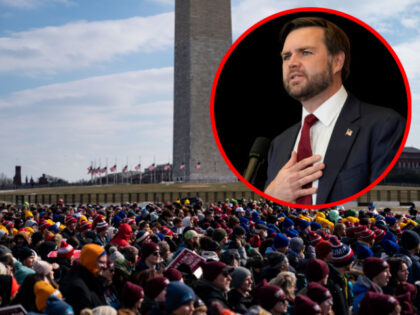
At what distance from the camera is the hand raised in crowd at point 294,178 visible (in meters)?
3.81

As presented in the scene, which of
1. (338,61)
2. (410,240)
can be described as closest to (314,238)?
(410,240)

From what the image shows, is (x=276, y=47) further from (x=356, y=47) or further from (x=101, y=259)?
(x=101, y=259)

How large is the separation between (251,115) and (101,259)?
8.94 feet

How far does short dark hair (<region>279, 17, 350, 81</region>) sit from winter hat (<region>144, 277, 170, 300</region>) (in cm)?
282

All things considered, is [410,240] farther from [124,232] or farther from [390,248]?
[124,232]

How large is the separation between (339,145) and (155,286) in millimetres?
2621

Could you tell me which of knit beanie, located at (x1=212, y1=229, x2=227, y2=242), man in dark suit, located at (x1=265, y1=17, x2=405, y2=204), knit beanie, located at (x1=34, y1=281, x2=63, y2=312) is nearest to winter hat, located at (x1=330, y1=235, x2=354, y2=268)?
knit beanie, located at (x1=212, y1=229, x2=227, y2=242)

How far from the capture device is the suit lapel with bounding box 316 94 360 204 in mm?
3753

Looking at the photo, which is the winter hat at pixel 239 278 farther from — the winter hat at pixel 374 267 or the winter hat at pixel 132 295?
the winter hat at pixel 374 267

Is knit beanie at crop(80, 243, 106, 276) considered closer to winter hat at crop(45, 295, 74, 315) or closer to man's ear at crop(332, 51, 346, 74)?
winter hat at crop(45, 295, 74, 315)

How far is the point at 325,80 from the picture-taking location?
3793mm

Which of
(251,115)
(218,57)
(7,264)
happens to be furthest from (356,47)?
(218,57)

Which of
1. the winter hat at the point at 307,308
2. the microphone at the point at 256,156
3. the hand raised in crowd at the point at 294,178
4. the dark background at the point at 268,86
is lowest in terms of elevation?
the winter hat at the point at 307,308

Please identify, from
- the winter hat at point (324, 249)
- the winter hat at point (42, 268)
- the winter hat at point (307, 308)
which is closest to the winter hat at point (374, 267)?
the winter hat at point (307, 308)
